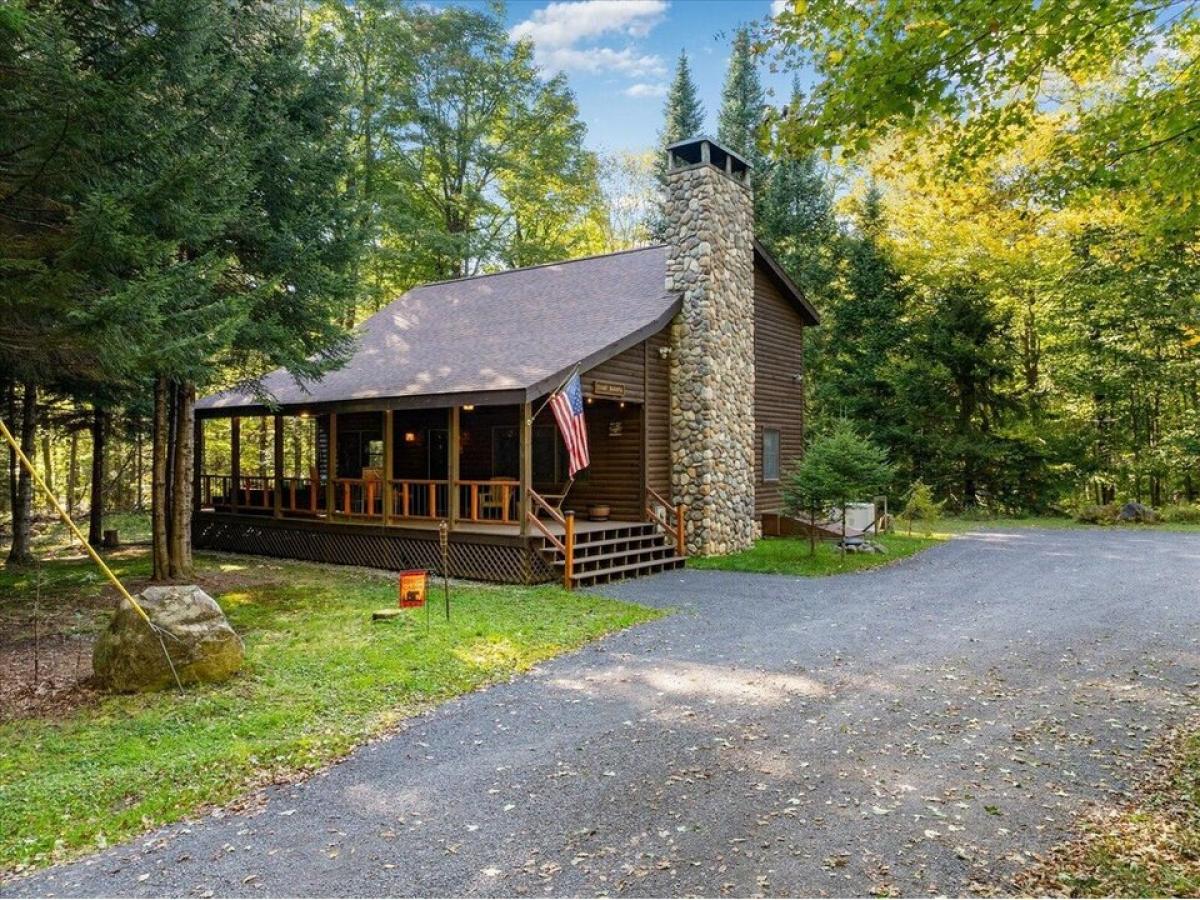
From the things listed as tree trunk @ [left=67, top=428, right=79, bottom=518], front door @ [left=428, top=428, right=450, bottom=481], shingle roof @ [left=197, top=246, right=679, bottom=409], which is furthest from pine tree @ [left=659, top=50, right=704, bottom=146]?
tree trunk @ [left=67, top=428, right=79, bottom=518]

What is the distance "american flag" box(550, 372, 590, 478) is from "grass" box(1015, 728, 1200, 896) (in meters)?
7.63

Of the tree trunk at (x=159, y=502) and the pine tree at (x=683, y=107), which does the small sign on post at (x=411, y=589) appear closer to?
the tree trunk at (x=159, y=502)

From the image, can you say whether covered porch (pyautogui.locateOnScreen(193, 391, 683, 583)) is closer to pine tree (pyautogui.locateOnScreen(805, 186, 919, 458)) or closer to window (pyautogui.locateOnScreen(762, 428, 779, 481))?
window (pyautogui.locateOnScreen(762, 428, 779, 481))

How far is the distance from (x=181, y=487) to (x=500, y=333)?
629 cm

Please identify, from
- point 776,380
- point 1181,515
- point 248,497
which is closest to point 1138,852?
point 776,380

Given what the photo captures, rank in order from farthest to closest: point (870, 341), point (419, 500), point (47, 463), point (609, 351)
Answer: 1. point (870, 341)
2. point (47, 463)
3. point (419, 500)
4. point (609, 351)

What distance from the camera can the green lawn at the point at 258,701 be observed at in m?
4.23

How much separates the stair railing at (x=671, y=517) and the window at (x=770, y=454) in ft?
12.4

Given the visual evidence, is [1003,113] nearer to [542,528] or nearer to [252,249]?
[542,528]

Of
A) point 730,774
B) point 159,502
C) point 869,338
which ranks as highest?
point 869,338

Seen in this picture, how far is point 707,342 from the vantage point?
13891 mm

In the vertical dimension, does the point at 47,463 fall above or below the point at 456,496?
above

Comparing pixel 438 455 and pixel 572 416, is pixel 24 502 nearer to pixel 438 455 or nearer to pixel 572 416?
pixel 438 455

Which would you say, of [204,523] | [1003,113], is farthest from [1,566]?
[1003,113]
